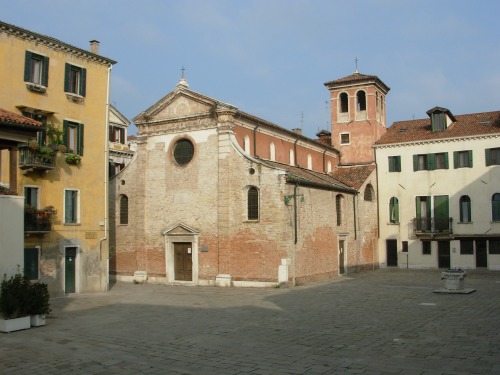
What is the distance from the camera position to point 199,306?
768 inches

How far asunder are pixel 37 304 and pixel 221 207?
13.6 meters

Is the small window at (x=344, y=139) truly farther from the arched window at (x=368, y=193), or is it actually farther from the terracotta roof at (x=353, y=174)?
the arched window at (x=368, y=193)

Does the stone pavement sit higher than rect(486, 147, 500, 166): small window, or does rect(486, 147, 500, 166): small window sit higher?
rect(486, 147, 500, 166): small window

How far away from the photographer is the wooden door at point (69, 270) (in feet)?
77.3

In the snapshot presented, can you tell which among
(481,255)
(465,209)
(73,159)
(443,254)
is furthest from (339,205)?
(73,159)

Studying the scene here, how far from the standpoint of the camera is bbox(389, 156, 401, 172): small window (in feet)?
123

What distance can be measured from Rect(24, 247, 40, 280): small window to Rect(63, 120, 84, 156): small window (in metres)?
4.83

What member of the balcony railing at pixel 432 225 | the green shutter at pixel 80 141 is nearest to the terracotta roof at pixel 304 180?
the balcony railing at pixel 432 225

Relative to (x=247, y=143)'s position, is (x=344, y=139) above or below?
above

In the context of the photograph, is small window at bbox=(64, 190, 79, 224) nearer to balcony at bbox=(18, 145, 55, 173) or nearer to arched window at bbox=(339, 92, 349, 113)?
balcony at bbox=(18, 145, 55, 173)

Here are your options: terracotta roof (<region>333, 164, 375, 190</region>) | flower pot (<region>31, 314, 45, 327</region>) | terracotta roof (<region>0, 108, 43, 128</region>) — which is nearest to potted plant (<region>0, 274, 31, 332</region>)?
flower pot (<region>31, 314, 45, 327</region>)

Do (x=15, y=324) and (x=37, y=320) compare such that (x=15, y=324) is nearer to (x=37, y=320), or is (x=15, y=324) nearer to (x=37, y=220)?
(x=37, y=320)

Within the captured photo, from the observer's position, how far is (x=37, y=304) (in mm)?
14586

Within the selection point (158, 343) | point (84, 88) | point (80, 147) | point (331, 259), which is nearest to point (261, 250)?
point (331, 259)
